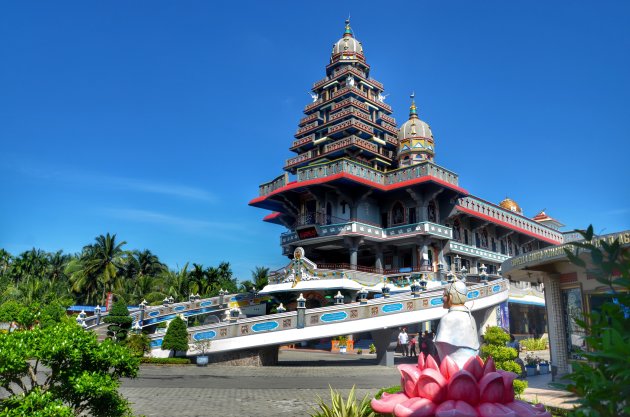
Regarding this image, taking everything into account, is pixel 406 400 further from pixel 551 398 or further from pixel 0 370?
pixel 551 398

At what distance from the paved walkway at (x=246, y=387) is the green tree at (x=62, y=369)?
15.6ft

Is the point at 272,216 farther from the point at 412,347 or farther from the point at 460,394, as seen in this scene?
the point at 460,394

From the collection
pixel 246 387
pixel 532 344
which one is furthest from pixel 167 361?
pixel 532 344

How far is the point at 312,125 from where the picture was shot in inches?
1650

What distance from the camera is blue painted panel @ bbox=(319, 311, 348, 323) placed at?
2068cm

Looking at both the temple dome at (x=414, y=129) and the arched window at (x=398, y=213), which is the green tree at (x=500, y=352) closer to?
the arched window at (x=398, y=213)

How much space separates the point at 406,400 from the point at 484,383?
98cm

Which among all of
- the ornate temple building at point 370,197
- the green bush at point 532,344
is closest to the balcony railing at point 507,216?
the ornate temple building at point 370,197

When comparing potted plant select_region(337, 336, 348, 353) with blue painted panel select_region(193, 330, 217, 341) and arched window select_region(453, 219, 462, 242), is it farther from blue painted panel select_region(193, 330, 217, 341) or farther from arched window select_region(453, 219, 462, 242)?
arched window select_region(453, 219, 462, 242)

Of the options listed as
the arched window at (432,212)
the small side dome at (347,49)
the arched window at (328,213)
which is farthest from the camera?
the small side dome at (347,49)

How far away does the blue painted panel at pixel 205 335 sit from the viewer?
68.4 ft

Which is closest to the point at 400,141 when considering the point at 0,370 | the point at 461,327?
the point at 461,327

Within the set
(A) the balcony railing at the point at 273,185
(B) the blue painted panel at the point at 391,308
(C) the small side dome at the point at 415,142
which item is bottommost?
(B) the blue painted panel at the point at 391,308

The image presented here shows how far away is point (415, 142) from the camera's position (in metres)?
39.6
